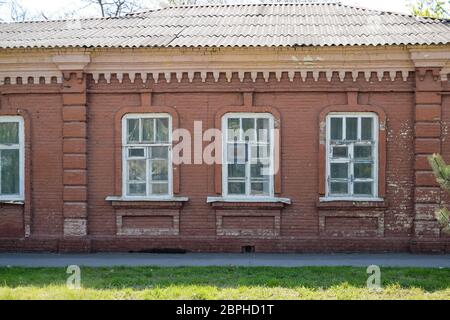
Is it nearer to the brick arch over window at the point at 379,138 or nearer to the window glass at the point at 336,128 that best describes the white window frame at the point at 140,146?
the brick arch over window at the point at 379,138

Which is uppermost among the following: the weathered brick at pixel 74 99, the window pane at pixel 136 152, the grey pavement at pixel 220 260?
the weathered brick at pixel 74 99

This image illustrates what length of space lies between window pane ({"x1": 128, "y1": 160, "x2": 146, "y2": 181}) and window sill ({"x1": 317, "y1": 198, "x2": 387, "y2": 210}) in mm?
3546

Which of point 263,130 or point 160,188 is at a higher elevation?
point 263,130

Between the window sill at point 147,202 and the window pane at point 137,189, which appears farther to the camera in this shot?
the window pane at point 137,189

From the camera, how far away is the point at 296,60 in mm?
10297

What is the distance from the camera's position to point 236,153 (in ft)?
35.1

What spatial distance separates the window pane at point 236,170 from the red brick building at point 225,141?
4 centimetres

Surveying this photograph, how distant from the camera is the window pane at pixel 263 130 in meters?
10.6

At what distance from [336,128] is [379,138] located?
2.75ft

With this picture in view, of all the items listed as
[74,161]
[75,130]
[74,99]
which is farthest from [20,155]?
[74,99]

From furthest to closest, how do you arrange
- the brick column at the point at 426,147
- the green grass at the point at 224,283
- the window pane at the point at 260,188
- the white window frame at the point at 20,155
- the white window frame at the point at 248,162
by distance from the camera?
1. the white window frame at the point at 20,155
2. the window pane at the point at 260,188
3. the white window frame at the point at 248,162
4. the brick column at the point at 426,147
5. the green grass at the point at 224,283

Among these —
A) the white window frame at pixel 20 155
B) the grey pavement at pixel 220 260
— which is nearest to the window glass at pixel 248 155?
the grey pavement at pixel 220 260

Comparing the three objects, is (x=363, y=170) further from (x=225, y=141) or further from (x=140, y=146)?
(x=140, y=146)

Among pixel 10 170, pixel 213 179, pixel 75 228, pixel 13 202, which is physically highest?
pixel 10 170
